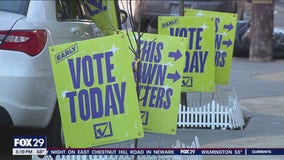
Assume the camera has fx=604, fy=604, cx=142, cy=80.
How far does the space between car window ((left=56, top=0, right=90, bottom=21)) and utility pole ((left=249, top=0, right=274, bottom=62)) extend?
1075cm

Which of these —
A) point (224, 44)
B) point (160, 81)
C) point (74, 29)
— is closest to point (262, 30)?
point (224, 44)

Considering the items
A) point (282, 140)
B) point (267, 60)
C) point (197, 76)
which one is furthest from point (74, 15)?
point (267, 60)

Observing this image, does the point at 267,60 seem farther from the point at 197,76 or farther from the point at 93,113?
the point at 93,113

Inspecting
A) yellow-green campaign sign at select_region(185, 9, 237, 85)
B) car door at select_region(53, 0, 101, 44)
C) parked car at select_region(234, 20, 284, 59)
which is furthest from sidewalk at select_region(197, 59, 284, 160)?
parked car at select_region(234, 20, 284, 59)

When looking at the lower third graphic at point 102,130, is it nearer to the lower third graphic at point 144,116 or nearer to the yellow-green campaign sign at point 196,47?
the lower third graphic at point 144,116

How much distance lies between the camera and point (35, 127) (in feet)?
17.9

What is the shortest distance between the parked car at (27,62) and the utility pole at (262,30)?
12433mm

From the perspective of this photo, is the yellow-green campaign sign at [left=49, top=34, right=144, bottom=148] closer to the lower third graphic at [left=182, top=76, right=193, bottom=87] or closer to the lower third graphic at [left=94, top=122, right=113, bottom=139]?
the lower third graphic at [left=94, top=122, right=113, bottom=139]

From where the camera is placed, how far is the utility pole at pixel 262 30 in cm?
1736

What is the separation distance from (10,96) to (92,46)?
912 millimetres

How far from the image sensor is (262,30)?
17.5 meters

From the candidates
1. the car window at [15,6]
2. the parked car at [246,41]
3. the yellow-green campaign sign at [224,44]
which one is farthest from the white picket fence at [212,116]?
the parked car at [246,41]

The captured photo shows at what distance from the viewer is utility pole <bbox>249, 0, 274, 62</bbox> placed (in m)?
17.4

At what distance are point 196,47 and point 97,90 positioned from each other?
3.08 m
